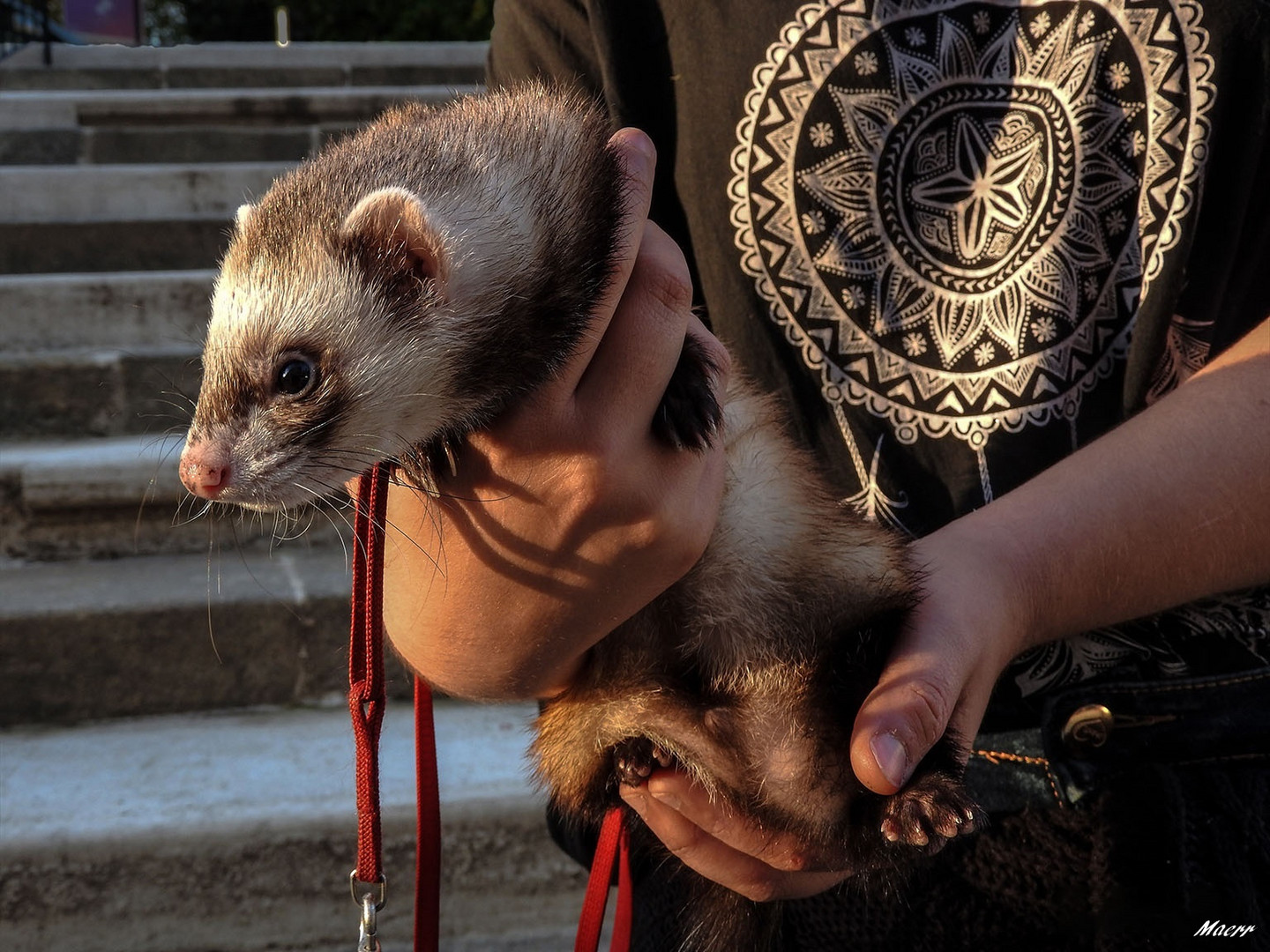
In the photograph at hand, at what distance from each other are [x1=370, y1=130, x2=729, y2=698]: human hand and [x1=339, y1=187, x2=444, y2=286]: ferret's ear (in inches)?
4.8

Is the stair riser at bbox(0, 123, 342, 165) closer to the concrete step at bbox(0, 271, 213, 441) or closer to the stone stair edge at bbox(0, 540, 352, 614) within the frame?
the concrete step at bbox(0, 271, 213, 441)


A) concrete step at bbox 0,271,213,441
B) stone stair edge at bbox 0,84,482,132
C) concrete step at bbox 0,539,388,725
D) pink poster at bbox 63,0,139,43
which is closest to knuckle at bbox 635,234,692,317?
concrete step at bbox 0,539,388,725

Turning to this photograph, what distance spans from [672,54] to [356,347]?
419mm

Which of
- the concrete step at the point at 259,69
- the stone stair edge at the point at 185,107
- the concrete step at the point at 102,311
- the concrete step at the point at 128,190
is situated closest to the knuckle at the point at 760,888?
the concrete step at the point at 102,311

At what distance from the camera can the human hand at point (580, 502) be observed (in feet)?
2.46

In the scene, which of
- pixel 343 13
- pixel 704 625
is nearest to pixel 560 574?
pixel 704 625

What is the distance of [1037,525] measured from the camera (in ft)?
2.72

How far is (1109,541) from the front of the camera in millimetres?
820

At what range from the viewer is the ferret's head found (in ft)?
2.39

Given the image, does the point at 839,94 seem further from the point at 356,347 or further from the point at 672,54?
the point at 356,347

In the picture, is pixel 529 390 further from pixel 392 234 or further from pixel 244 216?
pixel 244 216

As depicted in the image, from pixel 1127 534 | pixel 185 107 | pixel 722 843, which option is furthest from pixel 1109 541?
pixel 185 107

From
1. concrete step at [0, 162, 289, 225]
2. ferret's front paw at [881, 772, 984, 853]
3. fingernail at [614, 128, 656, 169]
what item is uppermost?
fingernail at [614, 128, 656, 169]

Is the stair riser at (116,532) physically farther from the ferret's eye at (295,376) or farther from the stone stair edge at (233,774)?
the ferret's eye at (295,376)
